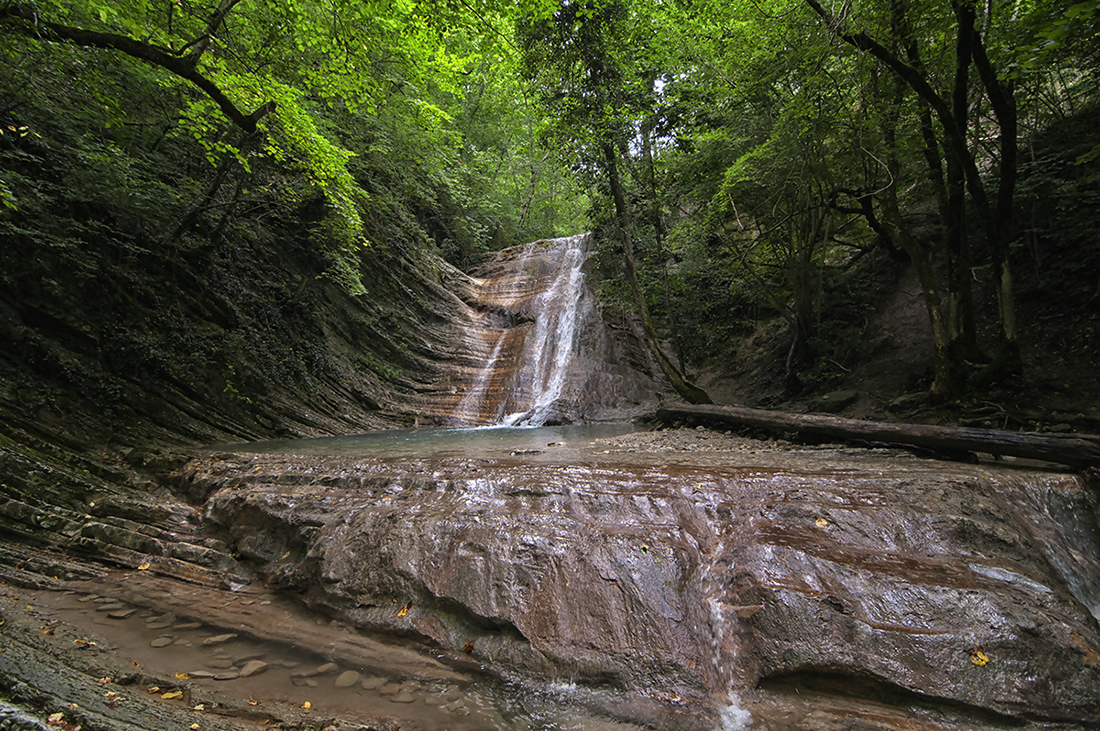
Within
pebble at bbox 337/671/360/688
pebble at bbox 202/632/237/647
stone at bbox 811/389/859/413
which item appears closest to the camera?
pebble at bbox 337/671/360/688

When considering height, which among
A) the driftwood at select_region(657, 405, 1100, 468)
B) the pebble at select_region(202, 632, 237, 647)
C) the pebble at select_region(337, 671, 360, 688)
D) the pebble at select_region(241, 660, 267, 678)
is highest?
the driftwood at select_region(657, 405, 1100, 468)

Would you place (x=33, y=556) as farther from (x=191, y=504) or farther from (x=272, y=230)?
(x=272, y=230)

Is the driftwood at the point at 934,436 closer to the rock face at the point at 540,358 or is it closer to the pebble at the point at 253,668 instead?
the rock face at the point at 540,358

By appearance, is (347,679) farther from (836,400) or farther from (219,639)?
(836,400)

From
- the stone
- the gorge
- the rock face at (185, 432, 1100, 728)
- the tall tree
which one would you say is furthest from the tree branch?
the stone

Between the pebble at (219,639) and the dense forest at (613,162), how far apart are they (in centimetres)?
477

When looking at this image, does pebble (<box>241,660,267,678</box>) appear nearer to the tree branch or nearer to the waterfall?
the tree branch

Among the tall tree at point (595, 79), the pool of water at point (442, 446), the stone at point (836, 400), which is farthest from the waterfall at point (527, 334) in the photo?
the stone at point (836, 400)

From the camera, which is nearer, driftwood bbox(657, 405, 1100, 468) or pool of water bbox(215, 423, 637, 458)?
driftwood bbox(657, 405, 1100, 468)

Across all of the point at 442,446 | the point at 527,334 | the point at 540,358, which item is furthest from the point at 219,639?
the point at 527,334

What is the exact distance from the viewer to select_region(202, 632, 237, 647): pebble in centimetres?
265

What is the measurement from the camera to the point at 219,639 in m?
2.69

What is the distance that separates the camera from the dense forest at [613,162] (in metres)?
5.83

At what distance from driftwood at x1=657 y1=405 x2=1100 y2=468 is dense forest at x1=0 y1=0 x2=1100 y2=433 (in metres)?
2.47
